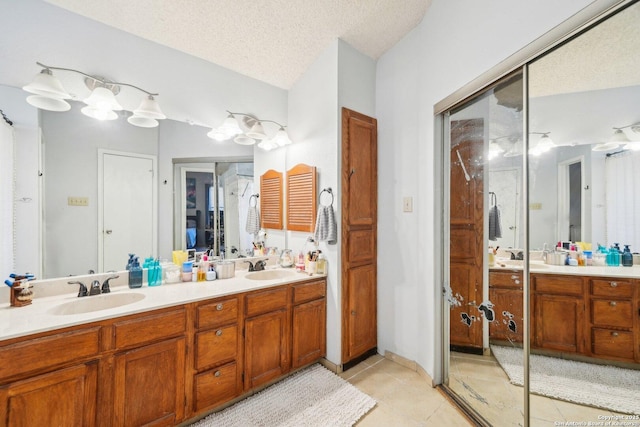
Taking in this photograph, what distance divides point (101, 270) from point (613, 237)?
9.40ft

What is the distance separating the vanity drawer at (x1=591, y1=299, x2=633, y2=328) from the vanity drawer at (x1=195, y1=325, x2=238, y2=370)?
200cm

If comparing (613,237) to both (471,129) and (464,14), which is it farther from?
(464,14)

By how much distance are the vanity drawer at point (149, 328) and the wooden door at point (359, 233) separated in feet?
4.05

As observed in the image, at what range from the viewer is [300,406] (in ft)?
6.00

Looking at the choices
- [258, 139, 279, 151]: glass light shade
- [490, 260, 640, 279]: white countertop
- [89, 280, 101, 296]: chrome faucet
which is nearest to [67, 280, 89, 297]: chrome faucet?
[89, 280, 101, 296]: chrome faucet

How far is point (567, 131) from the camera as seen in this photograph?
4.27 feet

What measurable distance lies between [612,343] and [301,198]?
2118mm

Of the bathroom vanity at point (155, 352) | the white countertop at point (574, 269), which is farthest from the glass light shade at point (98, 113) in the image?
the white countertop at point (574, 269)

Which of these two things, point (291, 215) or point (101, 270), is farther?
point (291, 215)

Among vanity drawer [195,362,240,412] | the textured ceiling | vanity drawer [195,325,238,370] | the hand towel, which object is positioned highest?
the textured ceiling

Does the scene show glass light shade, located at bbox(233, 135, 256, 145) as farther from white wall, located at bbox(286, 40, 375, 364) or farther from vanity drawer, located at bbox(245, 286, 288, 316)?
vanity drawer, located at bbox(245, 286, 288, 316)

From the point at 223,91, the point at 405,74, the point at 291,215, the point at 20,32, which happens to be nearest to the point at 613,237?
the point at 405,74

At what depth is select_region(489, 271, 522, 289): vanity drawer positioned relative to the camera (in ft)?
4.90

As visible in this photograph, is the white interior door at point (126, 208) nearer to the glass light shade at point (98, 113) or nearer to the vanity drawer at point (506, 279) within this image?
the glass light shade at point (98, 113)
